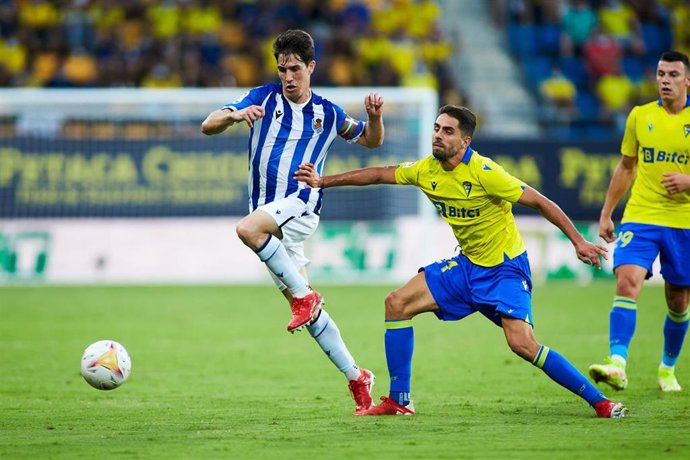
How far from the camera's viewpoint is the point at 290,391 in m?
8.96

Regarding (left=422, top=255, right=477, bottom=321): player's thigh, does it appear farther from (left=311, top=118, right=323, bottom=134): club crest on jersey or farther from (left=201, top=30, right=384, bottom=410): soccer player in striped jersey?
(left=311, top=118, right=323, bottom=134): club crest on jersey

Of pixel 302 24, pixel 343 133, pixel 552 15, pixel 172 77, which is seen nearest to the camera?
pixel 343 133

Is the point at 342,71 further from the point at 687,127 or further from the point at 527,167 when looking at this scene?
the point at 687,127

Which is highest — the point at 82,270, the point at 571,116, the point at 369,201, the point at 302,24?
the point at 302,24

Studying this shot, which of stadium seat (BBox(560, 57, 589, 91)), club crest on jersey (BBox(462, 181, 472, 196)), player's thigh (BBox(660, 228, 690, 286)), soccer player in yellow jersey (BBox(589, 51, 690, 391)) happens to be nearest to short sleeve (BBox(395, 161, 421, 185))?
club crest on jersey (BBox(462, 181, 472, 196))

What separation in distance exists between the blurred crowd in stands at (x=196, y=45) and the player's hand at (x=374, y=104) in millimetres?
13748

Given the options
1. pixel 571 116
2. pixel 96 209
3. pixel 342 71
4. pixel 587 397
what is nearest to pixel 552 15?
pixel 571 116

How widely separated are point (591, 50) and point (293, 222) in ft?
57.0

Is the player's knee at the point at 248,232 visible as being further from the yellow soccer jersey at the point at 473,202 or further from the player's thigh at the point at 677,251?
the player's thigh at the point at 677,251

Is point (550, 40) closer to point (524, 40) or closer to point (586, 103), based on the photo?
point (524, 40)

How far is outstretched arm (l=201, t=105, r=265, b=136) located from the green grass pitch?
6.50 feet

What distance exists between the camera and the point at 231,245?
19.5 m

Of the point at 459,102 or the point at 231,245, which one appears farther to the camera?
the point at 459,102

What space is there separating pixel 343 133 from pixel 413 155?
1158 centimetres
